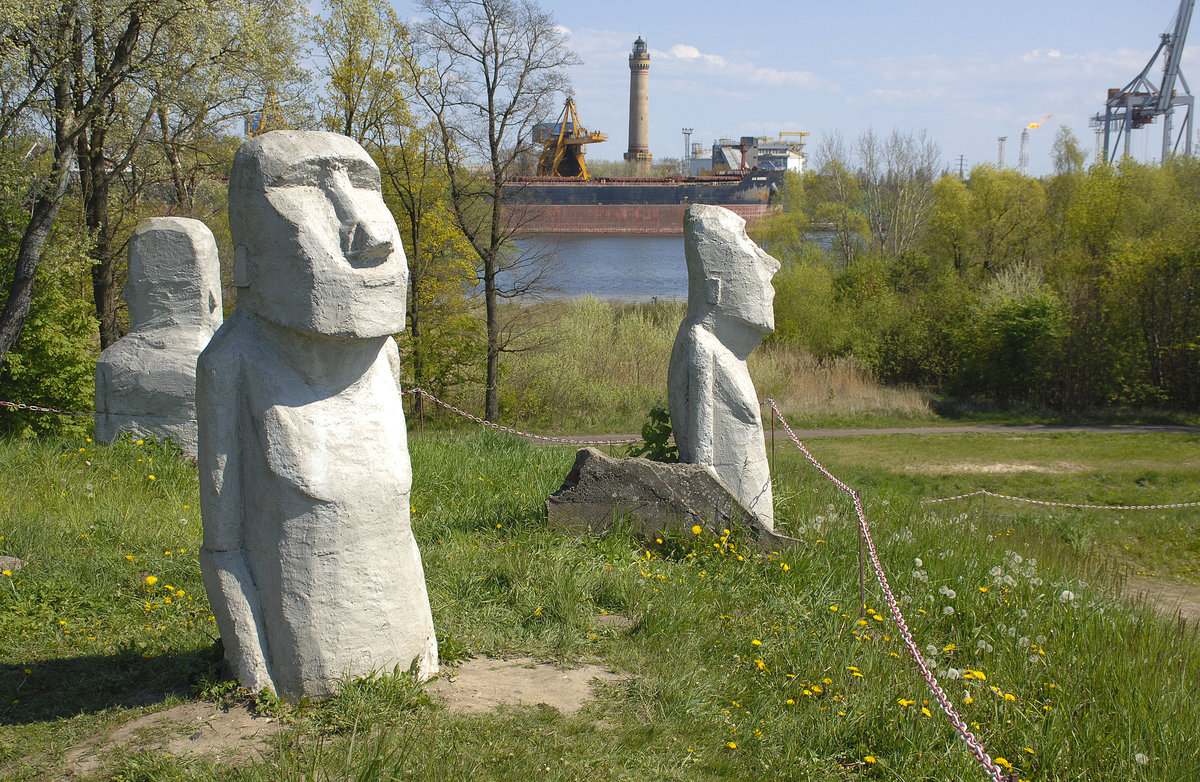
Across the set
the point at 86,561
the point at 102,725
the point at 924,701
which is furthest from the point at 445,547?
the point at 924,701

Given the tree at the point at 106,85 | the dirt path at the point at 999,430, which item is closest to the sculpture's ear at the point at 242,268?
the tree at the point at 106,85

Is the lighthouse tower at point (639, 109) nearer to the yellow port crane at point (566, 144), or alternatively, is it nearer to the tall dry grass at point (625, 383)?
the yellow port crane at point (566, 144)

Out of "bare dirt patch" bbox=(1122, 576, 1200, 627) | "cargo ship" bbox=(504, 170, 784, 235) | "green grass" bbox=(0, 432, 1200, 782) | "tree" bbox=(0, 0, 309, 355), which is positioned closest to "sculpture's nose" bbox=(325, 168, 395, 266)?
"green grass" bbox=(0, 432, 1200, 782)

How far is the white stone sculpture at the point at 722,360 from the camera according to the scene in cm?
632

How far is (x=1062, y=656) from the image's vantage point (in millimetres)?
4547

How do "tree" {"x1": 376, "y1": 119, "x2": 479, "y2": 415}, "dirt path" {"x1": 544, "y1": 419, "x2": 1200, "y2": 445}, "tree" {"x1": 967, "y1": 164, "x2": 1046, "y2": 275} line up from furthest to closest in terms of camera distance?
"tree" {"x1": 967, "y1": 164, "x2": 1046, "y2": 275} < "dirt path" {"x1": 544, "y1": 419, "x2": 1200, "y2": 445} < "tree" {"x1": 376, "y1": 119, "x2": 479, "y2": 415}

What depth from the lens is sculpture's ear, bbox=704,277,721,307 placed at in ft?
20.8

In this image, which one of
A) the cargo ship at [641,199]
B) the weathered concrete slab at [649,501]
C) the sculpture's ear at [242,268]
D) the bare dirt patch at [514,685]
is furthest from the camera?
the cargo ship at [641,199]

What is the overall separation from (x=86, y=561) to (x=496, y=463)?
349 centimetres

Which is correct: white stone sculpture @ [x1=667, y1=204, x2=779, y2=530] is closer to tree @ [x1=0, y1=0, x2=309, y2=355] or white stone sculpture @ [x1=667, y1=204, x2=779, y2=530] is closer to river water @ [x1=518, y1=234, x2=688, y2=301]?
tree @ [x1=0, y1=0, x2=309, y2=355]

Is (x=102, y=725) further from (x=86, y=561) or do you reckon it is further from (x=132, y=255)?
(x=132, y=255)

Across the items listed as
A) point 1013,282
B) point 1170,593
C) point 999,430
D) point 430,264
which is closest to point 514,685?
point 1170,593

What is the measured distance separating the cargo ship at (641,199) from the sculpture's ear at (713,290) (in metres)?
60.6

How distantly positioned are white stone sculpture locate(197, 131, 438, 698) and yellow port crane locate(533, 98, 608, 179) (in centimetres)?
1189
